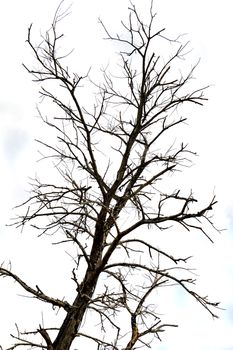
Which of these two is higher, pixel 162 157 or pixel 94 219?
pixel 162 157

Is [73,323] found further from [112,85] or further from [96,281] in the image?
[112,85]

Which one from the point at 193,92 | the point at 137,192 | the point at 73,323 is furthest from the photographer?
the point at 193,92

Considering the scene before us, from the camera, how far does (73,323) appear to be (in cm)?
561

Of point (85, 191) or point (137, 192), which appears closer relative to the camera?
point (85, 191)

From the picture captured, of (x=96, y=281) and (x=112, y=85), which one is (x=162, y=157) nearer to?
(x=112, y=85)

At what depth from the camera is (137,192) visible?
21.7 feet

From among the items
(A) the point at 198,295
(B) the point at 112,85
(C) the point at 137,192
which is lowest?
(A) the point at 198,295

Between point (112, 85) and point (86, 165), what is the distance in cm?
144

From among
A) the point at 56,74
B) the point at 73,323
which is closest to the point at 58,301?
the point at 73,323

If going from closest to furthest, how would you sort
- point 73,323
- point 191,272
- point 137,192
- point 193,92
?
point 73,323 < point 191,272 < point 137,192 < point 193,92

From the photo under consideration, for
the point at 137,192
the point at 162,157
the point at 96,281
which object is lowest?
the point at 96,281

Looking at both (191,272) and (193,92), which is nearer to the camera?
(191,272)

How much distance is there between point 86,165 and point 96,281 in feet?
5.49

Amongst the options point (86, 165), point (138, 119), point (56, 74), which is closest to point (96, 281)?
point (86, 165)
